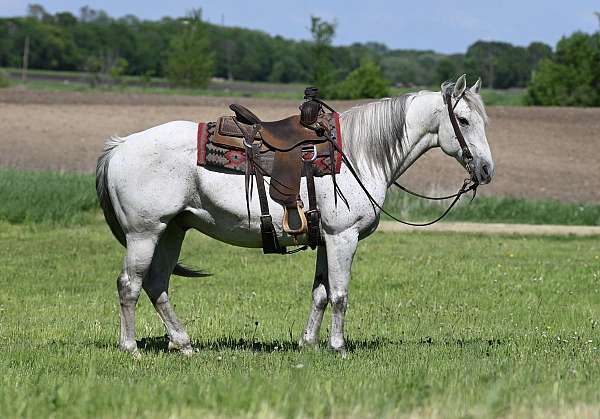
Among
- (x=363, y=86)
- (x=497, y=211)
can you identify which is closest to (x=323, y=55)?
(x=363, y=86)

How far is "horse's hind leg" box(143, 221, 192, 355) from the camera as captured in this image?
32.9ft

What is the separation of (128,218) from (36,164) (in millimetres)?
25648

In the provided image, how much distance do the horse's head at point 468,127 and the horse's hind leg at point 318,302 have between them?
1.52m

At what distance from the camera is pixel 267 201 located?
9.66 m

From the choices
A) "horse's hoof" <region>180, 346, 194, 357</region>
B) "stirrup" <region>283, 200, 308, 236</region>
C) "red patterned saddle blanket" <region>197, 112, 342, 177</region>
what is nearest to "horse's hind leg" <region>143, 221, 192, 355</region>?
"horse's hoof" <region>180, 346, 194, 357</region>

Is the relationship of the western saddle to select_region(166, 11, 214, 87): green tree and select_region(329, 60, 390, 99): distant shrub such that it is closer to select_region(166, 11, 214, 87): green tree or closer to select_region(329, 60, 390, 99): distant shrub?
select_region(329, 60, 390, 99): distant shrub

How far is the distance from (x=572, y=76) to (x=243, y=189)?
49.9 meters

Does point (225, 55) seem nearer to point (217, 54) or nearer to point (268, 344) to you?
point (217, 54)

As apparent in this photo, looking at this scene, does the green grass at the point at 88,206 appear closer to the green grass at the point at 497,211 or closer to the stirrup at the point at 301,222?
the green grass at the point at 497,211

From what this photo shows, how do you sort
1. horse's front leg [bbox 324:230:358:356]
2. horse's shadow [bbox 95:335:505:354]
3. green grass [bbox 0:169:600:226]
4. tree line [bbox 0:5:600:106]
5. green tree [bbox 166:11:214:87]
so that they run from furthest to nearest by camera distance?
1. tree line [bbox 0:5:600:106]
2. green tree [bbox 166:11:214:87]
3. green grass [bbox 0:169:600:226]
4. horse's shadow [bbox 95:335:505:354]
5. horse's front leg [bbox 324:230:358:356]

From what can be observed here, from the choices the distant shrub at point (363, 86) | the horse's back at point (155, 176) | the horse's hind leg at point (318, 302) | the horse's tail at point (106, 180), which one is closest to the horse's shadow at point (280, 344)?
the horse's hind leg at point (318, 302)

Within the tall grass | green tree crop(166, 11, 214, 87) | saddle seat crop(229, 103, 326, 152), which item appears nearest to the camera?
saddle seat crop(229, 103, 326, 152)

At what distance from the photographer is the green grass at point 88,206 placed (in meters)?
23.3

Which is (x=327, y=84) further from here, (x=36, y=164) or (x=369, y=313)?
(x=369, y=313)
